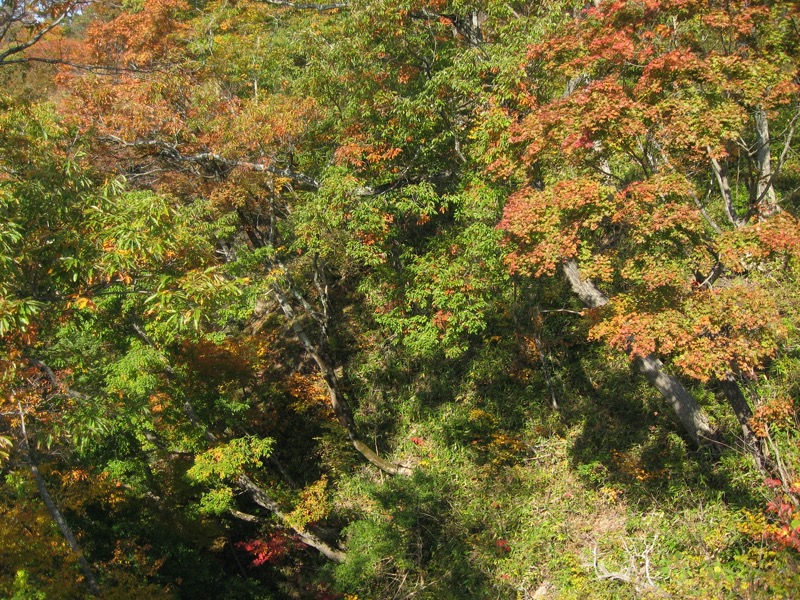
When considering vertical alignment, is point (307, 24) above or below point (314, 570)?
above

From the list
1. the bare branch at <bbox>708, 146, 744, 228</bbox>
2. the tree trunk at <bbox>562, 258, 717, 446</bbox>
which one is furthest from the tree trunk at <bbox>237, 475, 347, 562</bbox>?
the bare branch at <bbox>708, 146, 744, 228</bbox>

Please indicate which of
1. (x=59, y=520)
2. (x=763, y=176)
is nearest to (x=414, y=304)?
(x=763, y=176)

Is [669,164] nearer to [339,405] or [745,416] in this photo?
[745,416]

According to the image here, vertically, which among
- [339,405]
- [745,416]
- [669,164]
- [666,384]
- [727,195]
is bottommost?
[339,405]

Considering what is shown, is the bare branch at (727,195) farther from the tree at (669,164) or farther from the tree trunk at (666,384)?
the tree trunk at (666,384)

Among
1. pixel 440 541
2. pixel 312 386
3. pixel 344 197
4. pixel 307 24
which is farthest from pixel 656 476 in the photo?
pixel 307 24

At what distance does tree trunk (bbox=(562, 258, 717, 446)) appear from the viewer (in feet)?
31.0

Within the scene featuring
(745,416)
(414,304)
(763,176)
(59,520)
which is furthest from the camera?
(414,304)

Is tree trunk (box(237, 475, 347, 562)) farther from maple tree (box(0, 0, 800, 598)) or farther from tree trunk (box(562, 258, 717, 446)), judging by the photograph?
tree trunk (box(562, 258, 717, 446))

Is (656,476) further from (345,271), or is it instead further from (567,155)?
(345,271)

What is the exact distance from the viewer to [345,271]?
59.3 ft

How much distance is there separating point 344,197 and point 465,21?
4251mm

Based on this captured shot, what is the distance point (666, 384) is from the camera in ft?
30.9

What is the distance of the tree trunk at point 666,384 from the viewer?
9438mm
